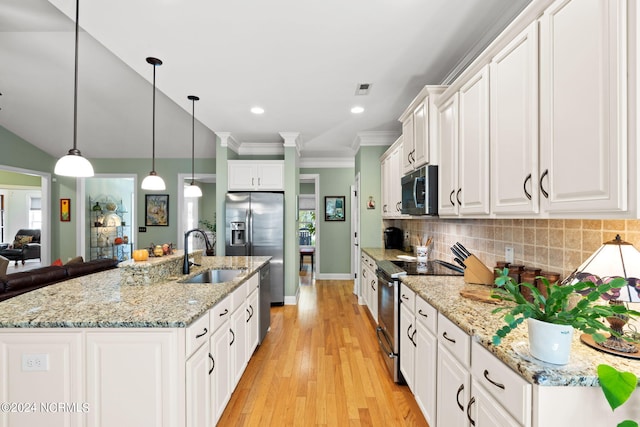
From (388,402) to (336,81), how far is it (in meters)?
2.80

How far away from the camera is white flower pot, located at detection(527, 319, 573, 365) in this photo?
0.92 metres

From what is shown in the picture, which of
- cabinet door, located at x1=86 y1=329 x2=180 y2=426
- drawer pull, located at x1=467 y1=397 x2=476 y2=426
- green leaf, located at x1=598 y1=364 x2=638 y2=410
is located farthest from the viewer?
cabinet door, located at x1=86 y1=329 x2=180 y2=426

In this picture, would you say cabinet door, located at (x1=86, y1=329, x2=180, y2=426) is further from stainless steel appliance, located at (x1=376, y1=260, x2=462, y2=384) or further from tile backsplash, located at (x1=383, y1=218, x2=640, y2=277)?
tile backsplash, located at (x1=383, y1=218, x2=640, y2=277)

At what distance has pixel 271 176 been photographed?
469cm

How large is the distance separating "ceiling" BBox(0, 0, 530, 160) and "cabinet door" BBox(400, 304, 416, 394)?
2.02 m

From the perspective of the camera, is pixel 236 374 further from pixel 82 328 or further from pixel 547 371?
pixel 547 371

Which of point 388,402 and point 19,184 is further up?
point 19,184

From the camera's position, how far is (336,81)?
2826 mm

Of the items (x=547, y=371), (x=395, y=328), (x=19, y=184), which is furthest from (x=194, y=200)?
(x=547, y=371)

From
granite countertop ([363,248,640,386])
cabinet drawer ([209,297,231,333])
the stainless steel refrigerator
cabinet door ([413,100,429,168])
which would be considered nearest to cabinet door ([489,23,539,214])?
granite countertop ([363,248,640,386])

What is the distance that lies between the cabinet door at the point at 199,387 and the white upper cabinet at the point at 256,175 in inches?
129

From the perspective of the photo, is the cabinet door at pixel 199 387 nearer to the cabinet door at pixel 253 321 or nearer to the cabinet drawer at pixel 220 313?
the cabinet drawer at pixel 220 313

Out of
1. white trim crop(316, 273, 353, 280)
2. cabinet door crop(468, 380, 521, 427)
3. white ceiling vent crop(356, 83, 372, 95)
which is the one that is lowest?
white trim crop(316, 273, 353, 280)

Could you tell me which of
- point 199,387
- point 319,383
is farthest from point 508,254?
point 199,387
